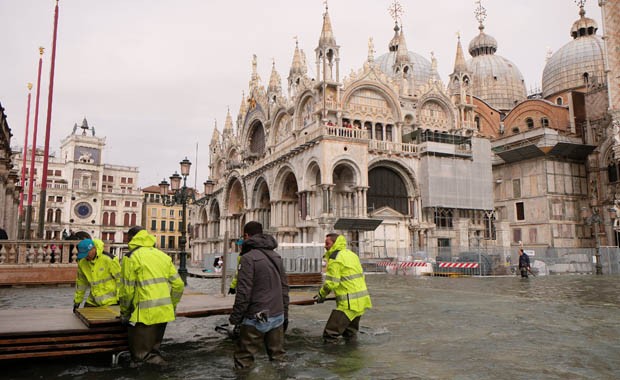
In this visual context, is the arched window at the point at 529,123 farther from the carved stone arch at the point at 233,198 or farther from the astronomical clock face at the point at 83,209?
the astronomical clock face at the point at 83,209

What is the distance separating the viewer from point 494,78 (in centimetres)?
5788

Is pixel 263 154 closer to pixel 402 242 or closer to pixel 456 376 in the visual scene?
pixel 402 242

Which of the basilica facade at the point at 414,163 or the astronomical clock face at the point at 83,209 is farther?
the astronomical clock face at the point at 83,209

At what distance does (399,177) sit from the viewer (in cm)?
3578

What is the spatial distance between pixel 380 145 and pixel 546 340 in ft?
90.6

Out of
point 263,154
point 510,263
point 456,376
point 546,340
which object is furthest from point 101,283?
point 263,154

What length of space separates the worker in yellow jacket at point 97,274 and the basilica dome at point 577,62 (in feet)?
165

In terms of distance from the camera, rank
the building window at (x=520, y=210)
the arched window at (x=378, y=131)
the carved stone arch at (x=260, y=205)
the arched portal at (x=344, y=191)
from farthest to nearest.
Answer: the carved stone arch at (x=260, y=205)
the building window at (x=520, y=210)
the arched window at (x=378, y=131)
the arched portal at (x=344, y=191)

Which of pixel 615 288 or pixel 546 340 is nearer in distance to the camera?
pixel 546 340

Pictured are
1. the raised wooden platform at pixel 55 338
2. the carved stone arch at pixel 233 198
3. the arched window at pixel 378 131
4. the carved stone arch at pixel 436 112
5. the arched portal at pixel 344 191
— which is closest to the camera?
the raised wooden platform at pixel 55 338

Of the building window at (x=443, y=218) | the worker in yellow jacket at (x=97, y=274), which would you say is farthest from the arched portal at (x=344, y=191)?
the worker in yellow jacket at (x=97, y=274)

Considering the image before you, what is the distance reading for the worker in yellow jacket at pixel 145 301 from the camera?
18.5ft

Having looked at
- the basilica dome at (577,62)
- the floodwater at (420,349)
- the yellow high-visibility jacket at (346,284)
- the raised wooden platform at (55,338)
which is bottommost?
the floodwater at (420,349)

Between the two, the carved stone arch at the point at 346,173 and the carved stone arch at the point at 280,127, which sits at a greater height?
the carved stone arch at the point at 280,127
